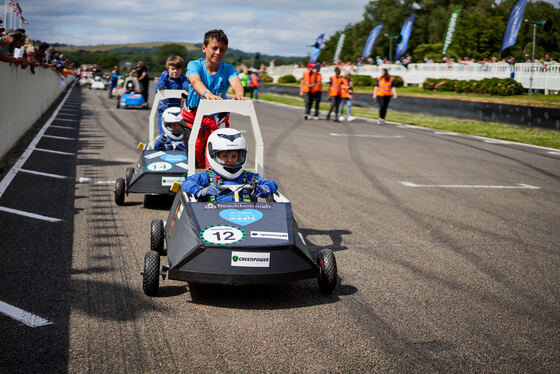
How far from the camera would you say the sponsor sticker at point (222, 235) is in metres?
4.40

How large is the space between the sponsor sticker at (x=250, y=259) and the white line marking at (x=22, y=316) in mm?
1289

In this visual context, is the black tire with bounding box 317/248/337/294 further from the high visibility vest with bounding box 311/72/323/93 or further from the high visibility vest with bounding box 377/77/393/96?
the high visibility vest with bounding box 311/72/323/93

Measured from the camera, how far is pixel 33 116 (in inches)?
704

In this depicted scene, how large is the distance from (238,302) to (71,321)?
3.89 ft

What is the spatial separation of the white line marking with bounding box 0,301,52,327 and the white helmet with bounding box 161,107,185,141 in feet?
15.6

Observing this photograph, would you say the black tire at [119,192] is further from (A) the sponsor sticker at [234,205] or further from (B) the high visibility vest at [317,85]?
(B) the high visibility vest at [317,85]

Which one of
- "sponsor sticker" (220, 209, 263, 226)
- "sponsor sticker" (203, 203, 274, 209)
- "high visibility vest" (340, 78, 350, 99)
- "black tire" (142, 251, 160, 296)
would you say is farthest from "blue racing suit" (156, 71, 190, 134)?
"high visibility vest" (340, 78, 350, 99)

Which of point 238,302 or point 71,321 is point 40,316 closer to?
point 71,321

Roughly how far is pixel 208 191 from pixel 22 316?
1.84m

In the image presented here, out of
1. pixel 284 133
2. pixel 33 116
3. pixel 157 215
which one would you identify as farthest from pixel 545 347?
pixel 33 116

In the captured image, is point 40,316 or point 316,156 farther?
point 316,156

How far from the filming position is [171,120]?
8703 mm

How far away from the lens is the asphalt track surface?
3621 mm

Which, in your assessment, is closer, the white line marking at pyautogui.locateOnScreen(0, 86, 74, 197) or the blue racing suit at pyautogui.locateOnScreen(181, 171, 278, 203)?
the blue racing suit at pyautogui.locateOnScreen(181, 171, 278, 203)
